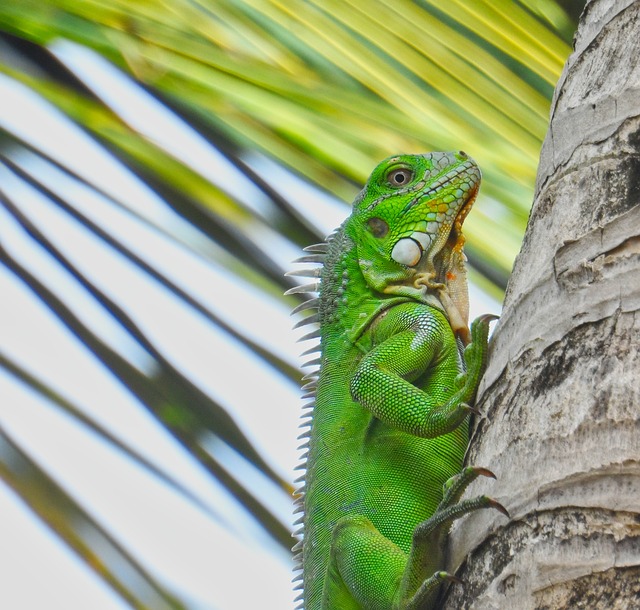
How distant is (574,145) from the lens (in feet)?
7.04

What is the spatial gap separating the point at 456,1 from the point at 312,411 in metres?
1.73

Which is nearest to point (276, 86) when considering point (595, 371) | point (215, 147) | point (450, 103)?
point (215, 147)

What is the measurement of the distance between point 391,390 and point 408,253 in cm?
94

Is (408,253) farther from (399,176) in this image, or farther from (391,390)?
(391,390)

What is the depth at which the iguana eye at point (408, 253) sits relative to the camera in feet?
13.0

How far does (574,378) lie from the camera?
178 cm

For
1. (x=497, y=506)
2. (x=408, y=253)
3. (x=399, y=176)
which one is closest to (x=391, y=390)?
(x=408, y=253)

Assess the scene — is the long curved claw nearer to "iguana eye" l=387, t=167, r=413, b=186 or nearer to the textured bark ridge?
the textured bark ridge

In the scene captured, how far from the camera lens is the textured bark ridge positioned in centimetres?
159

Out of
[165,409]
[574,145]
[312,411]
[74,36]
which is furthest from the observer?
[312,411]

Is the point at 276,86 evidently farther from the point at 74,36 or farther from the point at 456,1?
the point at 456,1

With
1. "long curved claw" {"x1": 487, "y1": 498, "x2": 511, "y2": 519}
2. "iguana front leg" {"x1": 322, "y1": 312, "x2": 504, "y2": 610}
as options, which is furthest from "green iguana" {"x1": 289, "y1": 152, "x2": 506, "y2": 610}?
"long curved claw" {"x1": 487, "y1": 498, "x2": 511, "y2": 519}

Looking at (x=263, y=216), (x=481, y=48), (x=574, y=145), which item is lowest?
(x=574, y=145)

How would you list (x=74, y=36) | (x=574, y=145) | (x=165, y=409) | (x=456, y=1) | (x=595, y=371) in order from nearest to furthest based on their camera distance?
(x=595, y=371) < (x=574, y=145) < (x=74, y=36) < (x=165, y=409) < (x=456, y=1)
